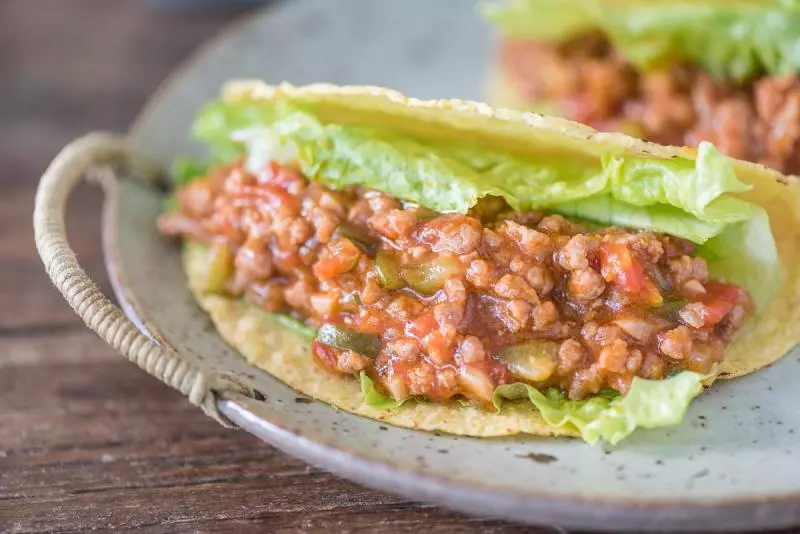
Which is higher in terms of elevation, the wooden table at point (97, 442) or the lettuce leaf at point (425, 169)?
the lettuce leaf at point (425, 169)

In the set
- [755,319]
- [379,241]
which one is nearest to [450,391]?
[379,241]

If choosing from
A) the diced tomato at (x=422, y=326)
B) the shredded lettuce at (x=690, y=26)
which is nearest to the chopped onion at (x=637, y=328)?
the diced tomato at (x=422, y=326)

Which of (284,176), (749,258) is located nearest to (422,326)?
A: (284,176)

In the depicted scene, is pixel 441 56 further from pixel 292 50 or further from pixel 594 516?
pixel 594 516

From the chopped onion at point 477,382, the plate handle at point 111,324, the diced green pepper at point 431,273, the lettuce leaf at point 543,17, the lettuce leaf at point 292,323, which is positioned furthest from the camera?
the lettuce leaf at point 543,17

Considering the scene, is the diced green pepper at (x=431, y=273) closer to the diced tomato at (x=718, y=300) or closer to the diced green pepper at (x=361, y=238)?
the diced green pepper at (x=361, y=238)

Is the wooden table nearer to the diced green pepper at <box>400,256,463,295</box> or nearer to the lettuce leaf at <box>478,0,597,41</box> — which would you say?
the diced green pepper at <box>400,256,463,295</box>
